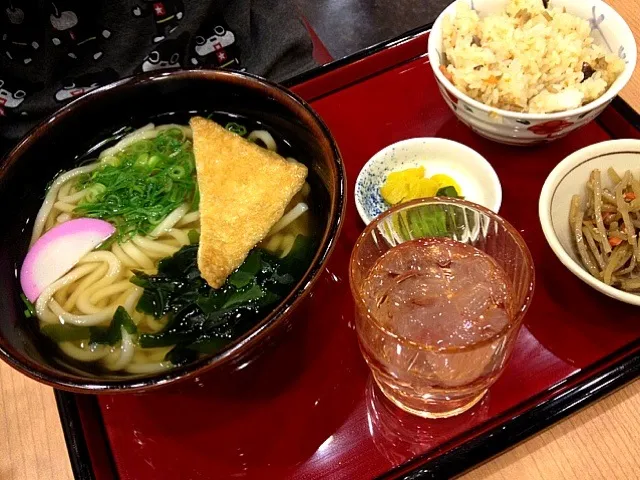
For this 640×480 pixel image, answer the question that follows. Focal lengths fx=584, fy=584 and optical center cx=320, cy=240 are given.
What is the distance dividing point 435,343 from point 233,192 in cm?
57

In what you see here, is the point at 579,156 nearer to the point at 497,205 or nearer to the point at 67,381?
the point at 497,205

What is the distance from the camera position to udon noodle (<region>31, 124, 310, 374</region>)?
1.20 meters

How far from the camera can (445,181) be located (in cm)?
150

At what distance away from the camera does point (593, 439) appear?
1126 mm

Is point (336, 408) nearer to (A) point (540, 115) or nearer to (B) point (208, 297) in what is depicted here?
(B) point (208, 297)

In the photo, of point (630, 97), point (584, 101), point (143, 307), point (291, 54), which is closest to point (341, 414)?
point (143, 307)

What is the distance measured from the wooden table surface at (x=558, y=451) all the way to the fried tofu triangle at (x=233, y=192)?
540 millimetres

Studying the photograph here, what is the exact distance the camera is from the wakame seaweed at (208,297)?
1166 millimetres

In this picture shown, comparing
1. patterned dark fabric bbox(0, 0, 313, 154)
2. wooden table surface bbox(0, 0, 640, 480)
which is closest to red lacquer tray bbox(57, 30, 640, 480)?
wooden table surface bbox(0, 0, 640, 480)

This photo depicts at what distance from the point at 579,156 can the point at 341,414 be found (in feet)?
2.61

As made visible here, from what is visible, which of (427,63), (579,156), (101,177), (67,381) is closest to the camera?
(67,381)

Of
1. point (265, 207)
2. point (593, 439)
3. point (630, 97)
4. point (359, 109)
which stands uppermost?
point (265, 207)

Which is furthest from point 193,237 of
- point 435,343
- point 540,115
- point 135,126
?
point 540,115

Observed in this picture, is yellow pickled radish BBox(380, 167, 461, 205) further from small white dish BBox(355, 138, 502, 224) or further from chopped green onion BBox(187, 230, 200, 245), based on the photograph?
chopped green onion BBox(187, 230, 200, 245)
